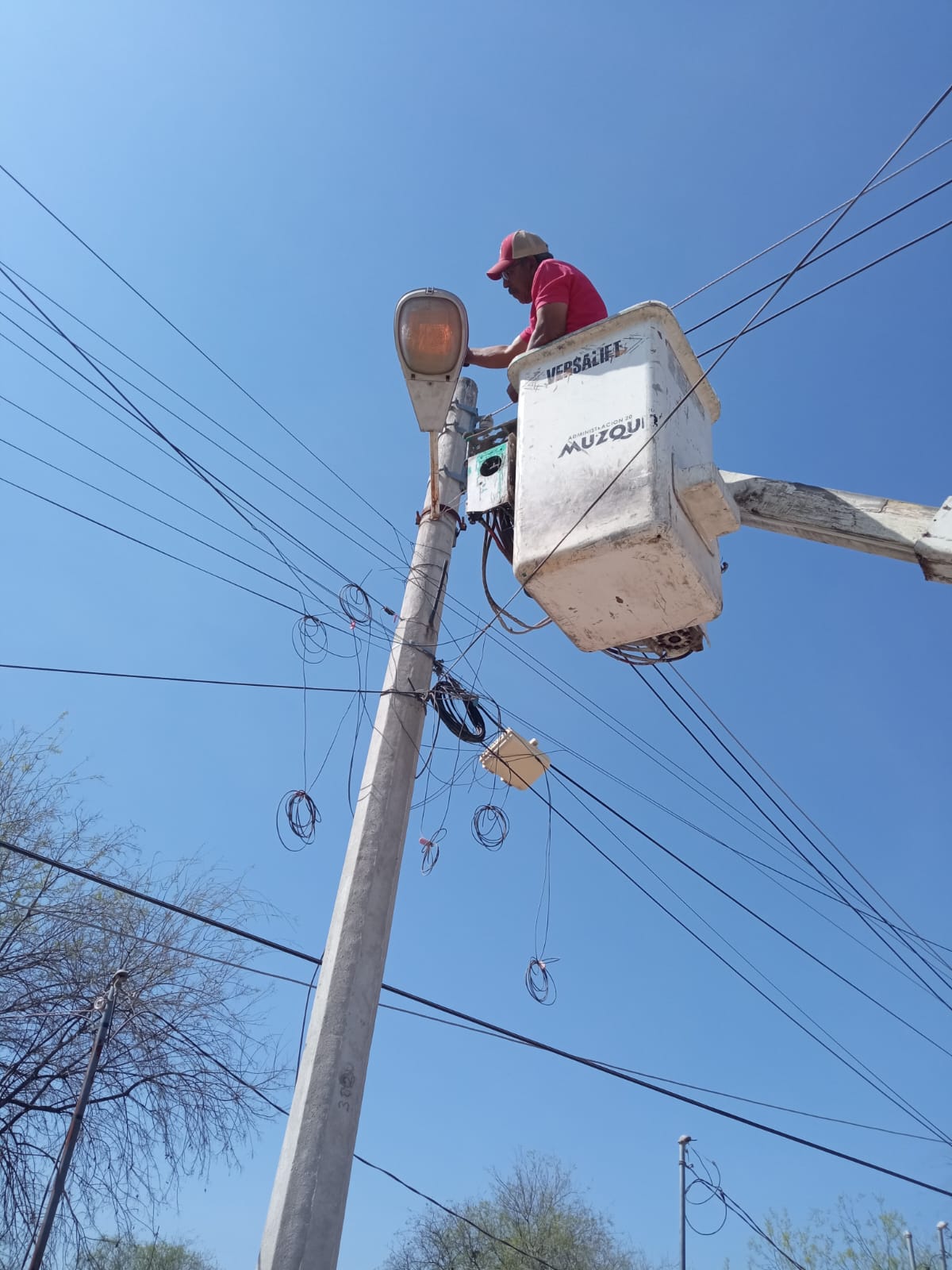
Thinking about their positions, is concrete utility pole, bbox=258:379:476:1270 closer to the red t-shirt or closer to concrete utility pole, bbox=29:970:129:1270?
the red t-shirt

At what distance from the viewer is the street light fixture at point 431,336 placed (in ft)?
17.2

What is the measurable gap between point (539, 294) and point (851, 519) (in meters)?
2.20

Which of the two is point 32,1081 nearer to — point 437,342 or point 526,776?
point 526,776

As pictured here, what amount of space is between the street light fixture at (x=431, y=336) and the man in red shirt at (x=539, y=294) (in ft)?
1.98

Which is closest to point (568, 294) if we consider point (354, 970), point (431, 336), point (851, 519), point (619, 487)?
point (431, 336)

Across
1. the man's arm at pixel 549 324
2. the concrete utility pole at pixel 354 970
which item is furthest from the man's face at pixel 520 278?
the concrete utility pole at pixel 354 970

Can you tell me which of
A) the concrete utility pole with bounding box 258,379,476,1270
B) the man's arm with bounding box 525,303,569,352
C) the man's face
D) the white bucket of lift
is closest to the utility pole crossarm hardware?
the white bucket of lift

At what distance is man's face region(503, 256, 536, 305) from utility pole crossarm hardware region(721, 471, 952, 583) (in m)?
1.89

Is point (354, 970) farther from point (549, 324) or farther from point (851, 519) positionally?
point (549, 324)

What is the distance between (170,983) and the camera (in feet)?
33.8

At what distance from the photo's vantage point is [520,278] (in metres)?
6.33

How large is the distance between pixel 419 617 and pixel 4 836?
277 inches

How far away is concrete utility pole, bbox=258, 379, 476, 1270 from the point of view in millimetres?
3742

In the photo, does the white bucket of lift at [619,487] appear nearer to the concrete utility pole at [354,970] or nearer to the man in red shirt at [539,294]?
the man in red shirt at [539,294]
